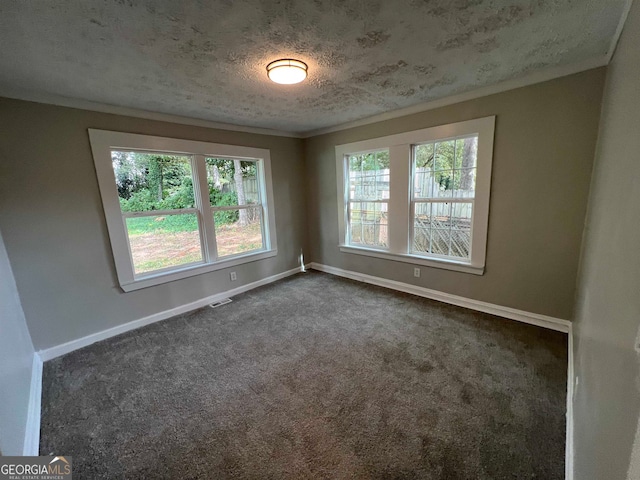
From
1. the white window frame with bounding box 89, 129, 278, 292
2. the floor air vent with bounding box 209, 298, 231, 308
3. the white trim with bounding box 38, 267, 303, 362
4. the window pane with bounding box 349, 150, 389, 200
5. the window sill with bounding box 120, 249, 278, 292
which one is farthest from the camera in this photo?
the window pane with bounding box 349, 150, 389, 200

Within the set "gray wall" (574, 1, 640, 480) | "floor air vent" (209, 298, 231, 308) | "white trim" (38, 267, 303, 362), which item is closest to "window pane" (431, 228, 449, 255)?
"gray wall" (574, 1, 640, 480)

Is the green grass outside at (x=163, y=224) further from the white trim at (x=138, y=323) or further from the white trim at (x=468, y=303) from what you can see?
the white trim at (x=468, y=303)

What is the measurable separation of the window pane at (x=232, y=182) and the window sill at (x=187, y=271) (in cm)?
79

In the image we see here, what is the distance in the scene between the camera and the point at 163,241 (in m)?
3.11

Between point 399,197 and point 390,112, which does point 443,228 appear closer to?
point 399,197

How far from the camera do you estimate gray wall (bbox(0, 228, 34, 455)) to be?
49.8 inches

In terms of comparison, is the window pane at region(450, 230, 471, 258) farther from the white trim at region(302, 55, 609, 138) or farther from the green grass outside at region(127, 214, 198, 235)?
the green grass outside at region(127, 214, 198, 235)

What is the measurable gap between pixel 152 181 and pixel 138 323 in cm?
162

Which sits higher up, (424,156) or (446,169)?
(424,156)

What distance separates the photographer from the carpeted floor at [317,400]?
4.55 feet

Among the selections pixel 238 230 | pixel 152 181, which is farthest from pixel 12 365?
pixel 238 230

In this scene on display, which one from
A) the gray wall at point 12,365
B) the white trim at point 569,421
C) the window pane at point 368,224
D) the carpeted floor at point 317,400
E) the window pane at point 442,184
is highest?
the window pane at point 442,184

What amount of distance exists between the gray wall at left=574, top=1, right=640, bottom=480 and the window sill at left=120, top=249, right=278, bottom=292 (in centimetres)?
354

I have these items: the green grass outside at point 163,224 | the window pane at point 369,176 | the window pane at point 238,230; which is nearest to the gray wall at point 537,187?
the window pane at point 369,176
